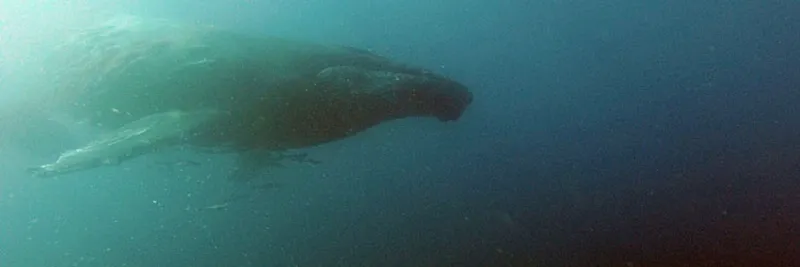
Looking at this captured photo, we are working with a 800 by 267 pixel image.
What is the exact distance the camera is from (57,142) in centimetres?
484

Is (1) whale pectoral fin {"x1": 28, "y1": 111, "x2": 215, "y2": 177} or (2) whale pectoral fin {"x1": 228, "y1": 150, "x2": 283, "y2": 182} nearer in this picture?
(1) whale pectoral fin {"x1": 28, "y1": 111, "x2": 215, "y2": 177}

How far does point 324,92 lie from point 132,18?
194 centimetres

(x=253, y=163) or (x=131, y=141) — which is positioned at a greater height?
(x=131, y=141)

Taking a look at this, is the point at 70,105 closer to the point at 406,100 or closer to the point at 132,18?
the point at 132,18

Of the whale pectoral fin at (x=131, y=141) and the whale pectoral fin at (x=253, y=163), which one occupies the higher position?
the whale pectoral fin at (x=131, y=141)

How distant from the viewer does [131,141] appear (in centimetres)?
390

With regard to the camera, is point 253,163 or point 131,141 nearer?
point 131,141

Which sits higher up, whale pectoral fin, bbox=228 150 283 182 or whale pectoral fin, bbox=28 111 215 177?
whale pectoral fin, bbox=28 111 215 177

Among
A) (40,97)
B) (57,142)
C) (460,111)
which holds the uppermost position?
(460,111)

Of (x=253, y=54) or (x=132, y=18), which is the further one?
(x=132, y=18)

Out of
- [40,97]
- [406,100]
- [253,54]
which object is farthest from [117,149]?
[406,100]

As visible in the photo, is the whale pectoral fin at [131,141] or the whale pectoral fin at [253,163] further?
the whale pectoral fin at [253,163]

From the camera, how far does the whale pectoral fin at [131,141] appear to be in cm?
378

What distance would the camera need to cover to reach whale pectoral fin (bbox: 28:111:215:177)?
12.4ft
